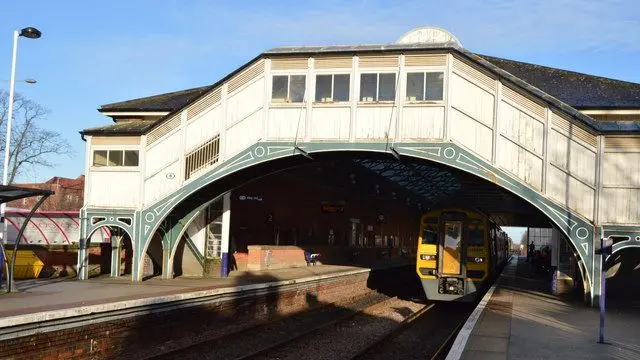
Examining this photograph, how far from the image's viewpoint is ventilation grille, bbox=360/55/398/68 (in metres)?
18.1

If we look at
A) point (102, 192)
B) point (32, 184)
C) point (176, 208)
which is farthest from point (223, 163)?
point (32, 184)

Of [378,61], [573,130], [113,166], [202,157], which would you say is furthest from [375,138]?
[113,166]

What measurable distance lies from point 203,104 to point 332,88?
4.21m

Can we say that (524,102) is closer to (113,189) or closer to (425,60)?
(425,60)

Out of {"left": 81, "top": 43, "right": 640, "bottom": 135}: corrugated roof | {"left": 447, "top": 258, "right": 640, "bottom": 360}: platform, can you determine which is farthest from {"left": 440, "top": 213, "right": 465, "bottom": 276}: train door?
{"left": 81, "top": 43, "right": 640, "bottom": 135}: corrugated roof

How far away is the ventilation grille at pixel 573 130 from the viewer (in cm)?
1653

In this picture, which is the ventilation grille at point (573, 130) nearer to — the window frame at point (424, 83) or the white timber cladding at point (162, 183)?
the window frame at point (424, 83)

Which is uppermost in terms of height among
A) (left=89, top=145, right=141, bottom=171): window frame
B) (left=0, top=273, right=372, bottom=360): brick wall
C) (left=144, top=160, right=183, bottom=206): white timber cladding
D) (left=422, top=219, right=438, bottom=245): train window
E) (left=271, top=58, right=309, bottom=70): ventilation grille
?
(left=271, top=58, right=309, bottom=70): ventilation grille

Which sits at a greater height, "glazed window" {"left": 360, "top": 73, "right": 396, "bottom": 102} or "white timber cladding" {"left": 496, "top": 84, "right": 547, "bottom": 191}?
"glazed window" {"left": 360, "top": 73, "right": 396, "bottom": 102}

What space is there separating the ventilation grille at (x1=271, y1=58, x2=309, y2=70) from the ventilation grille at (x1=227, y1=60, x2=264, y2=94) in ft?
1.38

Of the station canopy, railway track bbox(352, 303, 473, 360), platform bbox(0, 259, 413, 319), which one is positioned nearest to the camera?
platform bbox(0, 259, 413, 319)

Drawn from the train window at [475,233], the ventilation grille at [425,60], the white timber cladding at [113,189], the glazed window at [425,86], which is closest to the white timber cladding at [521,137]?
the glazed window at [425,86]

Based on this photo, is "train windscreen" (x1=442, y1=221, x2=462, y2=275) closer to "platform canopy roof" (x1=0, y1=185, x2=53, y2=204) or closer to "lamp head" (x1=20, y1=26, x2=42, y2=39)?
"platform canopy roof" (x1=0, y1=185, x2=53, y2=204)

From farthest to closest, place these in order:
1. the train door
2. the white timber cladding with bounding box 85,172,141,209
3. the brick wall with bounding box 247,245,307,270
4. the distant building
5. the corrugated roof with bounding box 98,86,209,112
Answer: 1. the distant building
2. the brick wall with bounding box 247,245,307,270
3. the corrugated roof with bounding box 98,86,209,112
4. the white timber cladding with bounding box 85,172,141,209
5. the train door
